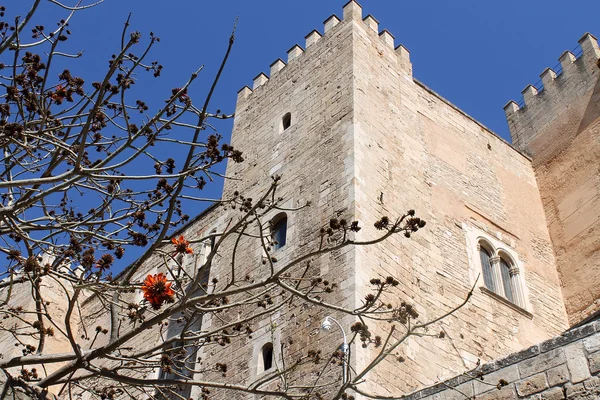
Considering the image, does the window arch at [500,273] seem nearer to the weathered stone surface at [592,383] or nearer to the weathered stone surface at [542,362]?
the weathered stone surface at [542,362]

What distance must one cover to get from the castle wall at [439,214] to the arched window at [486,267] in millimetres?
217

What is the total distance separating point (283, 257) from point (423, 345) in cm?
256

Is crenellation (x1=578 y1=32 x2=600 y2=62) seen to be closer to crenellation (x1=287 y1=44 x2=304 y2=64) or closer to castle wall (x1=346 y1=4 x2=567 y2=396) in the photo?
castle wall (x1=346 y1=4 x2=567 y2=396)

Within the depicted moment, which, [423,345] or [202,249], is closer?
[423,345]

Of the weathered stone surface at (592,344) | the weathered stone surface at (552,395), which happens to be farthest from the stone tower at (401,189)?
the weathered stone surface at (592,344)

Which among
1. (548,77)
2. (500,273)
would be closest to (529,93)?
(548,77)

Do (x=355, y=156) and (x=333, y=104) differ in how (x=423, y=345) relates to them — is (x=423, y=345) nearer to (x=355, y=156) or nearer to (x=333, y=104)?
(x=355, y=156)

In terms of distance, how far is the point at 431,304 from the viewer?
11.5 meters

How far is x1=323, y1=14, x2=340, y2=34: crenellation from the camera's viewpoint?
15.2 meters

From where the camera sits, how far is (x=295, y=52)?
15914 mm

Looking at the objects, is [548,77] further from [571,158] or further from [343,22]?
[343,22]

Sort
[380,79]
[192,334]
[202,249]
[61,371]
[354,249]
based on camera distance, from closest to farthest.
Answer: [61,371] → [192,334] → [354,249] → [380,79] → [202,249]

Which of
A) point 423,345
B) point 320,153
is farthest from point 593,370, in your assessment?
point 320,153

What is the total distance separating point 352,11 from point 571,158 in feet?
17.9
